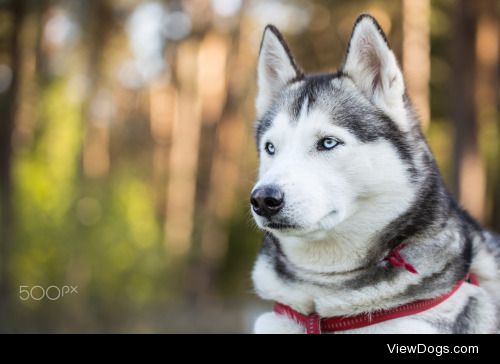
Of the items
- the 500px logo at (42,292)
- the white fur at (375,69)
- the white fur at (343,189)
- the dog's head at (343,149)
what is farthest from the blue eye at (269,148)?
the 500px logo at (42,292)

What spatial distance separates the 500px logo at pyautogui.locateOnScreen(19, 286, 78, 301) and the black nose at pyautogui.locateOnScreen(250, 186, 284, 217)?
10.00 meters

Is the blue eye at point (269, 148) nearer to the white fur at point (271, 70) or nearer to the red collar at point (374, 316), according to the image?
the white fur at point (271, 70)

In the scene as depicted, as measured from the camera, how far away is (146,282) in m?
18.0

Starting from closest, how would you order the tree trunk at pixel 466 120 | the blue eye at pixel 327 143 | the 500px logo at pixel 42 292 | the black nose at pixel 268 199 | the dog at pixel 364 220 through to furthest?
1. the black nose at pixel 268 199
2. the dog at pixel 364 220
3. the blue eye at pixel 327 143
4. the tree trunk at pixel 466 120
5. the 500px logo at pixel 42 292

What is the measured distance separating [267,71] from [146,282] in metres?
14.1

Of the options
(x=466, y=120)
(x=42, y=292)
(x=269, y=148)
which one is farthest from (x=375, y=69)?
(x=42, y=292)

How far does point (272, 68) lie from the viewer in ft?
15.0

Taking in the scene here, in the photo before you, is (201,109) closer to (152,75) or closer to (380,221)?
(152,75)

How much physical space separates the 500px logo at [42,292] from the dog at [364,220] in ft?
32.1

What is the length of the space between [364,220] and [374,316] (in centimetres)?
55

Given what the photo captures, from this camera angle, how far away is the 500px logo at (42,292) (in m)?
13.0

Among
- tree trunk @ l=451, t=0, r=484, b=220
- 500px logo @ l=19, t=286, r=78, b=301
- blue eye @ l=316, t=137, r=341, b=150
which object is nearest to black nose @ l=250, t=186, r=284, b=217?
blue eye @ l=316, t=137, r=341, b=150
